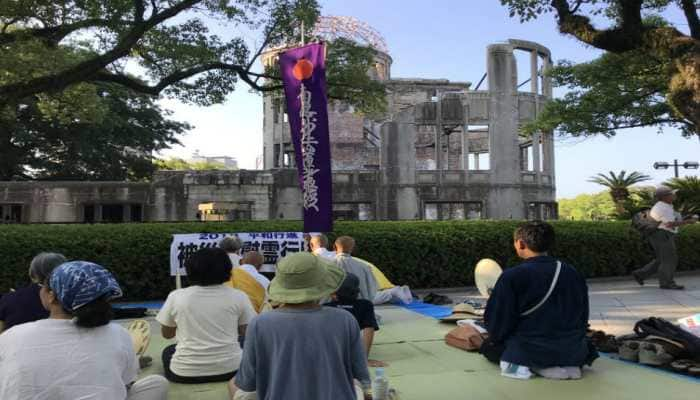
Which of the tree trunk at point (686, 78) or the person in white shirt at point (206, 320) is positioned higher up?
the tree trunk at point (686, 78)

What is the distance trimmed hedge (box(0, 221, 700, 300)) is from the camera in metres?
9.28

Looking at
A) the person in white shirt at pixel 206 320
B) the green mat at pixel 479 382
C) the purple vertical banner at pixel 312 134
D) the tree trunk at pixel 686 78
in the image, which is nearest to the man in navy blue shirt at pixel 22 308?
the person in white shirt at pixel 206 320

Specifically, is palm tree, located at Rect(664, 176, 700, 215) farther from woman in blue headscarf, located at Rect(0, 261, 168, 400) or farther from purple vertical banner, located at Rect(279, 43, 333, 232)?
woman in blue headscarf, located at Rect(0, 261, 168, 400)

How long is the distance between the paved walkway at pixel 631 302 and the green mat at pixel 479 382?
6.94 ft

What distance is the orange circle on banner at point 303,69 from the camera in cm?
837

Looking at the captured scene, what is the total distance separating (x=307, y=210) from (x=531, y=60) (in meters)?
22.6

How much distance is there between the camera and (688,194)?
1753cm

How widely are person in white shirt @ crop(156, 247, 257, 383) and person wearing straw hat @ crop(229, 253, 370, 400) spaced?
1.46 meters

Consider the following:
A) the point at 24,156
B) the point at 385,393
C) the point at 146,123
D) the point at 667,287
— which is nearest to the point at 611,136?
the point at 667,287

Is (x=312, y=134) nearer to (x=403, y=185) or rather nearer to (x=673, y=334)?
(x=673, y=334)

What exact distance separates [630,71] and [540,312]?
11.2 metres

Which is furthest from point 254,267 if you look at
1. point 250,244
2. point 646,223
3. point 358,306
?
point 646,223

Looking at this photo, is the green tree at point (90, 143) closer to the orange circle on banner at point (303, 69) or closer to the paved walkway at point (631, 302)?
the orange circle on banner at point (303, 69)

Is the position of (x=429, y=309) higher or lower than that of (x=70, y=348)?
lower
